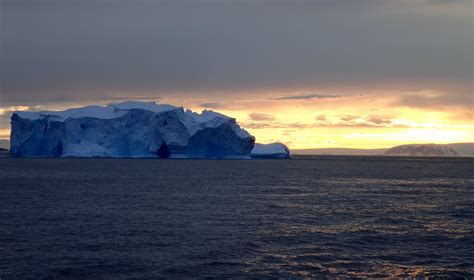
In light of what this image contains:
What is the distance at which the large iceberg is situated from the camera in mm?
88938

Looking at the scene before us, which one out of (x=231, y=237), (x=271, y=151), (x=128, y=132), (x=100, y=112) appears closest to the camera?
(x=231, y=237)

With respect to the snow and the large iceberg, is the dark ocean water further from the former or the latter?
the snow

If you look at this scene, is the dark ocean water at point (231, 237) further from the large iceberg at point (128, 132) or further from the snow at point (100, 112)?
the snow at point (100, 112)

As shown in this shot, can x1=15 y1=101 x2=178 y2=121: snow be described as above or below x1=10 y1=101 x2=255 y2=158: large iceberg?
above

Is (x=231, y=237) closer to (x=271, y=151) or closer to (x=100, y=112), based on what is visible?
(x=100, y=112)

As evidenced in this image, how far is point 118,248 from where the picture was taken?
62.3 feet

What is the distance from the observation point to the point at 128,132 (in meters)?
92.4

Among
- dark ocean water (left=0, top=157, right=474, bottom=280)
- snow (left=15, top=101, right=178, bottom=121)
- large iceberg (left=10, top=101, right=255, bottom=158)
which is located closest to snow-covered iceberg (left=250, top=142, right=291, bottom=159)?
large iceberg (left=10, top=101, right=255, bottom=158)

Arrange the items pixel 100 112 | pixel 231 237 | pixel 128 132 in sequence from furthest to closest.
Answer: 1. pixel 100 112
2. pixel 128 132
3. pixel 231 237

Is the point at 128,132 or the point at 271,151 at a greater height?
the point at 128,132

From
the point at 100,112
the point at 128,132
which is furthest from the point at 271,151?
the point at 100,112

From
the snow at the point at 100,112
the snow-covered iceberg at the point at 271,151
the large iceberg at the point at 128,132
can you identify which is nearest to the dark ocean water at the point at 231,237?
the large iceberg at the point at 128,132

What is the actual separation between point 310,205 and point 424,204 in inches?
273

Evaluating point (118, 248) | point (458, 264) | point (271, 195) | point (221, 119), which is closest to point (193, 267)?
point (118, 248)
